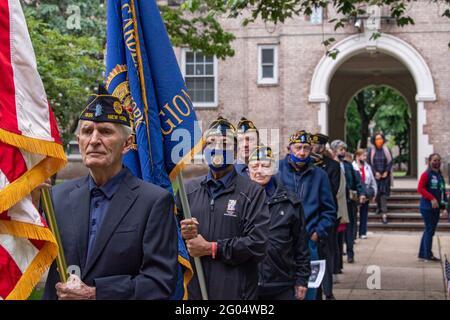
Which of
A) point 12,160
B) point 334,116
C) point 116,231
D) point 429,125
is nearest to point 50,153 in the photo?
point 12,160

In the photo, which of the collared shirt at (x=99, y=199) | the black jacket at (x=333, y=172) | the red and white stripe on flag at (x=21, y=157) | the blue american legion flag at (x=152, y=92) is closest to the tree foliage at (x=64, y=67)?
the black jacket at (x=333, y=172)

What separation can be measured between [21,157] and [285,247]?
3459 millimetres

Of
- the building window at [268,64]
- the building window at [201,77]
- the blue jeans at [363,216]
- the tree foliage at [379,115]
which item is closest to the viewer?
the blue jeans at [363,216]

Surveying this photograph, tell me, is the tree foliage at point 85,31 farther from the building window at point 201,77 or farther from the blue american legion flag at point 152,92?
the building window at point 201,77

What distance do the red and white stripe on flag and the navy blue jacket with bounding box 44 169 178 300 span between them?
0.39ft

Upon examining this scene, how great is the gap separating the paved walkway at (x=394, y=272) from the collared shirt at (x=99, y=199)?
303 inches

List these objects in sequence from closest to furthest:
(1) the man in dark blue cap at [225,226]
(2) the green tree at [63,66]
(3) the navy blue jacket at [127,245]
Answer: (3) the navy blue jacket at [127,245] < (1) the man in dark blue cap at [225,226] < (2) the green tree at [63,66]

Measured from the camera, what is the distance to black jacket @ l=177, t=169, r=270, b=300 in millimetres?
5750

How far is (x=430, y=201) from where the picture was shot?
15.0m

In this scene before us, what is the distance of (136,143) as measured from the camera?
5.50 m

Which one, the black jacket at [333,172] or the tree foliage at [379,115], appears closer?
the black jacket at [333,172]

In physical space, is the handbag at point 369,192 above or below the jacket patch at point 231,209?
below

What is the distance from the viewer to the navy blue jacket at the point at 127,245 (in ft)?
12.6

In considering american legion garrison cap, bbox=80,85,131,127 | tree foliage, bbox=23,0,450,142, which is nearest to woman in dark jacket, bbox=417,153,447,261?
tree foliage, bbox=23,0,450,142
